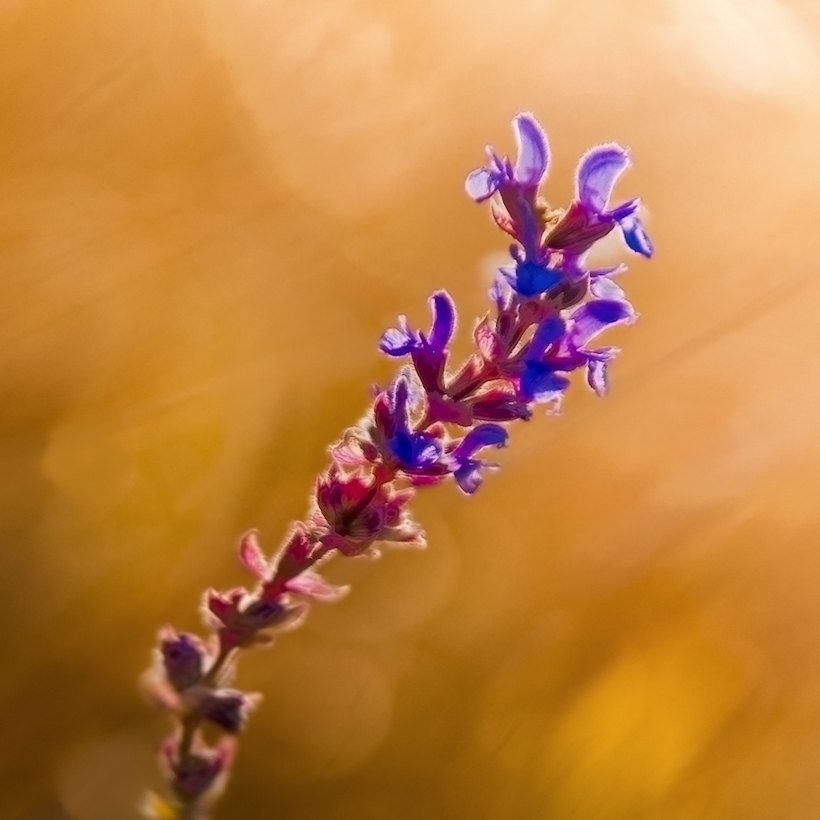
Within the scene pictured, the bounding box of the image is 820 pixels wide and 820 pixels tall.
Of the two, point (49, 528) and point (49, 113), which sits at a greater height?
point (49, 113)

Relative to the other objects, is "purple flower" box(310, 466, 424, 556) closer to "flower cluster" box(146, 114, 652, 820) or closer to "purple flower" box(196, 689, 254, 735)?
"flower cluster" box(146, 114, 652, 820)

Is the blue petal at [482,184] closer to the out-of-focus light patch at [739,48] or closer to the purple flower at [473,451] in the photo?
the purple flower at [473,451]

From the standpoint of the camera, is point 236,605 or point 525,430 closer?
point 236,605

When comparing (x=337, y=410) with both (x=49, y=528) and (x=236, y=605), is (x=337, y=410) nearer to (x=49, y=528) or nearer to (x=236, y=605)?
(x=49, y=528)

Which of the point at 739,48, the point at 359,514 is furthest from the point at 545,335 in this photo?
the point at 739,48

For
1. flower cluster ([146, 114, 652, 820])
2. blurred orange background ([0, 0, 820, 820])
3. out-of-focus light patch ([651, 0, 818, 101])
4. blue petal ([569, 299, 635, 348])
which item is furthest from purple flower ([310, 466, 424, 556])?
out-of-focus light patch ([651, 0, 818, 101])

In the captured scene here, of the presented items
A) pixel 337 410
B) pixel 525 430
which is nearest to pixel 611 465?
pixel 525 430

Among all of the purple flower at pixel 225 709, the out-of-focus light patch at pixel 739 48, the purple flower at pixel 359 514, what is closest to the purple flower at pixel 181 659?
the purple flower at pixel 225 709

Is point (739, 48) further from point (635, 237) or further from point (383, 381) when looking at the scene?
point (635, 237)
